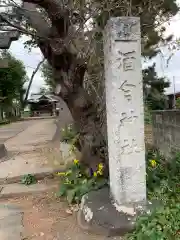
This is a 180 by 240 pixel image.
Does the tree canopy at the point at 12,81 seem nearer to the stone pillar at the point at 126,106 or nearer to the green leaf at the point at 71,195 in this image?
the green leaf at the point at 71,195

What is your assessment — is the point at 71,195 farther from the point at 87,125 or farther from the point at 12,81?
the point at 12,81

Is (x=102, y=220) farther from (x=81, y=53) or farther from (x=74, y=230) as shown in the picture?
(x=81, y=53)

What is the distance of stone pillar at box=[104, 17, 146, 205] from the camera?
3.39 meters

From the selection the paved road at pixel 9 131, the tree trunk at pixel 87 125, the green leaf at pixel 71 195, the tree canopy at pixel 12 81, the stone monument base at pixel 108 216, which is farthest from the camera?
the tree canopy at pixel 12 81

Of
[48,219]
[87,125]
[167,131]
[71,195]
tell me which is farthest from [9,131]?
[48,219]

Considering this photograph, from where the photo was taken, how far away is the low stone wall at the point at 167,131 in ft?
17.2

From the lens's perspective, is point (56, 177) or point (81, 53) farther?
point (56, 177)

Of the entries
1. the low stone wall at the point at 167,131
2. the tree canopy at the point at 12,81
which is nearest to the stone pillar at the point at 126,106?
the low stone wall at the point at 167,131

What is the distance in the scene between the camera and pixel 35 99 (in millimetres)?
45094

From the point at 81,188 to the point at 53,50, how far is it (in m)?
2.06

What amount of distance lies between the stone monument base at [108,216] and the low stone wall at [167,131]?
2058 millimetres

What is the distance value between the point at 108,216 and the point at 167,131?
283 centimetres

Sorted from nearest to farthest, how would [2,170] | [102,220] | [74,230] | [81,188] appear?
[102,220]
[74,230]
[81,188]
[2,170]

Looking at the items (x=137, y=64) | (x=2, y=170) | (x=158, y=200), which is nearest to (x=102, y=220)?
(x=158, y=200)
